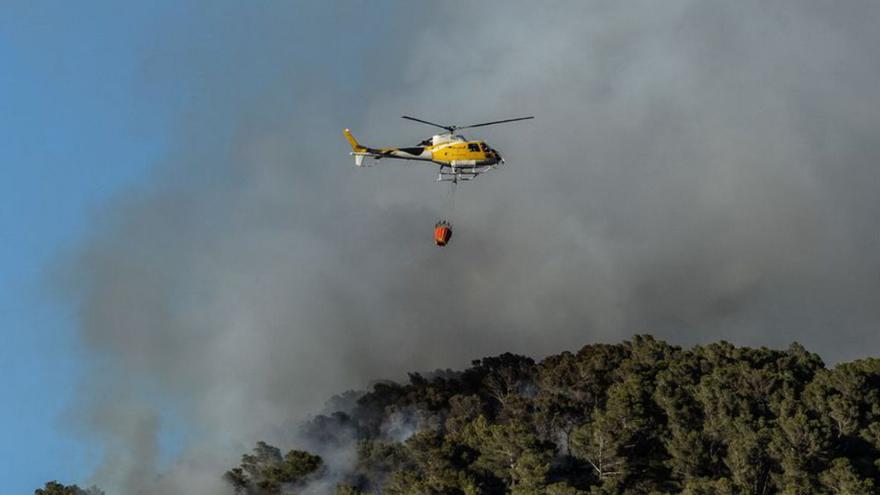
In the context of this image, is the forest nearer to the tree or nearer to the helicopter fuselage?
the tree

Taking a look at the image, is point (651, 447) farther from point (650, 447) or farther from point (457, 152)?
point (457, 152)

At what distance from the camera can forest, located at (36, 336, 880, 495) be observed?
142625 mm

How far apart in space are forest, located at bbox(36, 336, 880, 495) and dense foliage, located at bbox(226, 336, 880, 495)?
17cm

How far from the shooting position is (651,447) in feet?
512

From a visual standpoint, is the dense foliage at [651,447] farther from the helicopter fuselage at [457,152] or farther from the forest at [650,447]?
the helicopter fuselage at [457,152]

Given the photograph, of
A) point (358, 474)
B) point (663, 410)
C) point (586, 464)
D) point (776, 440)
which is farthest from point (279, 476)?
point (776, 440)

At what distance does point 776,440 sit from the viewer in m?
145

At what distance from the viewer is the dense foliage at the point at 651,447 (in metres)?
143

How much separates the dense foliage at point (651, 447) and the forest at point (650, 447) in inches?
6.9

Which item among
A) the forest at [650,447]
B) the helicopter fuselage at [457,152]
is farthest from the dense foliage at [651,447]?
the helicopter fuselage at [457,152]

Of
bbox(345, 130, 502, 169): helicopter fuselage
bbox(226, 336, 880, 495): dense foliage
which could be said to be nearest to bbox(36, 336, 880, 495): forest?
bbox(226, 336, 880, 495): dense foliage

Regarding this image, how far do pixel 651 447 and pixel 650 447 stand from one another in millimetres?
190

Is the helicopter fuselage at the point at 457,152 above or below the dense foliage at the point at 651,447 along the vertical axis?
above

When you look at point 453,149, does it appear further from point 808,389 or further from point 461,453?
point 808,389
